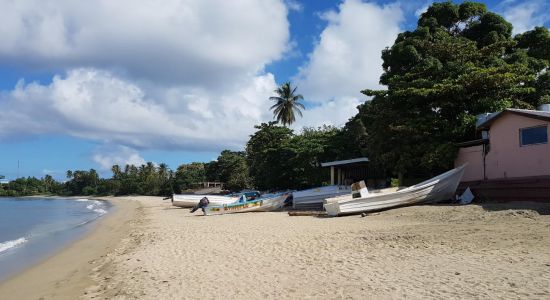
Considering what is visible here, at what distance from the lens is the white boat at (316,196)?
912 inches

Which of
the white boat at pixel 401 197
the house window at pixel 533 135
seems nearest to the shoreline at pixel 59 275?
the white boat at pixel 401 197

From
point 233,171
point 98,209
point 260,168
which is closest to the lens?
point 260,168

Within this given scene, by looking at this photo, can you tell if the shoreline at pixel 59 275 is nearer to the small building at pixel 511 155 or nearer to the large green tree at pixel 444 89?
the large green tree at pixel 444 89

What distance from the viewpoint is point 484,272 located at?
6727 millimetres

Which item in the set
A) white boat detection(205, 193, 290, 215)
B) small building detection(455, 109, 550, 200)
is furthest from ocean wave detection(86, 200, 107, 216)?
small building detection(455, 109, 550, 200)

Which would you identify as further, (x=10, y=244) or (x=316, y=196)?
(x=316, y=196)

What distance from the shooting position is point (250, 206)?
80.4 ft

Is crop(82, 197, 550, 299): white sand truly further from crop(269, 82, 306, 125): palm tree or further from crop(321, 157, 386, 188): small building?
crop(269, 82, 306, 125): palm tree

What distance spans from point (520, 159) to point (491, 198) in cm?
179

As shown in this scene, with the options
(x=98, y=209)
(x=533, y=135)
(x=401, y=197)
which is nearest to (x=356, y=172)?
(x=401, y=197)

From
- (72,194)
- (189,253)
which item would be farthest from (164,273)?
(72,194)

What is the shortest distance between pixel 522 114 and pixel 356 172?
1310 centimetres

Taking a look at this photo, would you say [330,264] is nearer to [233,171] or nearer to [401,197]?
[401,197]

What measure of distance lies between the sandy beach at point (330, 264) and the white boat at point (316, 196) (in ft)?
29.0
